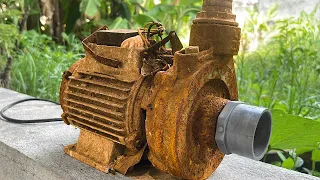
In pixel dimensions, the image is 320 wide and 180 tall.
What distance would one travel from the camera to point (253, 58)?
3201 mm

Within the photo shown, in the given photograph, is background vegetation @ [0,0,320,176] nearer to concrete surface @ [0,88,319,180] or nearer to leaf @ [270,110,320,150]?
leaf @ [270,110,320,150]

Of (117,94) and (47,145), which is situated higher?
(117,94)

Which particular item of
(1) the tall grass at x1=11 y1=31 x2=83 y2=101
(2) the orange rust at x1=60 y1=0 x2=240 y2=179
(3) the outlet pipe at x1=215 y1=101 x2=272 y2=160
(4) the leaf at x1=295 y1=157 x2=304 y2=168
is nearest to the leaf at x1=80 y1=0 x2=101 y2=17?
(1) the tall grass at x1=11 y1=31 x2=83 y2=101

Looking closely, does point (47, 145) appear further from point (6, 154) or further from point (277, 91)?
point (277, 91)

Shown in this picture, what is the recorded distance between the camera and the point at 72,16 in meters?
4.53

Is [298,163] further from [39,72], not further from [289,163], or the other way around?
[39,72]

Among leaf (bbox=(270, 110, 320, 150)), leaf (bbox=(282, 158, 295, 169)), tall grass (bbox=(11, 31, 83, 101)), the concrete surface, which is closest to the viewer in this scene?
the concrete surface

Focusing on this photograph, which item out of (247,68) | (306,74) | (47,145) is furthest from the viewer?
(247,68)

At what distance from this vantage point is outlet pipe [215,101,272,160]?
91 centimetres

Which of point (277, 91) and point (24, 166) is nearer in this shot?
point (24, 166)

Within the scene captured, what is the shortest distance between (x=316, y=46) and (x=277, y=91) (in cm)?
38

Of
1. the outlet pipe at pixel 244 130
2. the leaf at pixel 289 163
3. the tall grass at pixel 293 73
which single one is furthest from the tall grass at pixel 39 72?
the outlet pipe at pixel 244 130

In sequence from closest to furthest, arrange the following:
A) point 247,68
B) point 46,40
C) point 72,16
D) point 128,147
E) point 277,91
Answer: point 128,147, point 277,91, point 247,68, point 46,40, point 72,16

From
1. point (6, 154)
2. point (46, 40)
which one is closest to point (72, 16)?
point (46, 40)
